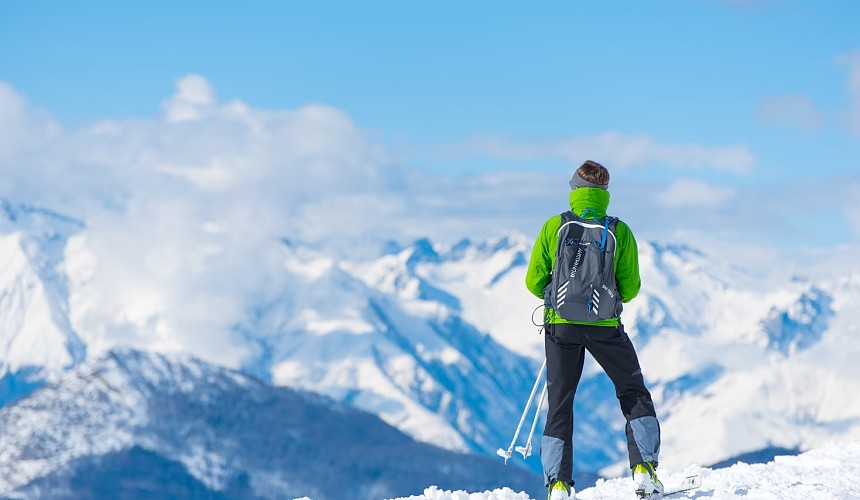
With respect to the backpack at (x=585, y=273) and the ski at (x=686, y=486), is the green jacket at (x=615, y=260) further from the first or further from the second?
the ski at (x=686, y=486)

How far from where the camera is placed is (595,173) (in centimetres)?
1773

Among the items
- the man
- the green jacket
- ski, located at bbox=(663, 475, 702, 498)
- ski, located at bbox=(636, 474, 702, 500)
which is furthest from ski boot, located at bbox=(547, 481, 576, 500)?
the green jacket

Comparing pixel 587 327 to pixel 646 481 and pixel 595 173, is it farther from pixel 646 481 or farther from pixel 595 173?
pixel 646 481

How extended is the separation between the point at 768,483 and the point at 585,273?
20.8 feet

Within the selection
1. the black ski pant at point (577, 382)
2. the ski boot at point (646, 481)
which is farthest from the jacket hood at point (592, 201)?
the ski boot at point (646, 481)

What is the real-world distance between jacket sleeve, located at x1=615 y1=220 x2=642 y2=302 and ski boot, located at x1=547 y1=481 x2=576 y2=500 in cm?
322

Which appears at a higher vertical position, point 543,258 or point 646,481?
point 543,258

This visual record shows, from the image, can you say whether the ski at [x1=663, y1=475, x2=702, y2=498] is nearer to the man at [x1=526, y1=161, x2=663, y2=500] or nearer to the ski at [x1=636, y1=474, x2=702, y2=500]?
the ski at [x1=636, y1=474, x2=702, y2=500]

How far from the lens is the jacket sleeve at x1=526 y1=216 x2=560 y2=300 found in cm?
1758

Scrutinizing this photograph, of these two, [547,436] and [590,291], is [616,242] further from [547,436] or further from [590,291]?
[547,436]

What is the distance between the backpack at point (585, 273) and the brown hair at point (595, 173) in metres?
0.72

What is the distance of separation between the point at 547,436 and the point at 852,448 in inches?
469

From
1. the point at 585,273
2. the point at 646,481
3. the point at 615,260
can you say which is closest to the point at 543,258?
the point at 585,273

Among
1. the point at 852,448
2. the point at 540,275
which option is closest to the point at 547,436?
the point at 540,275
